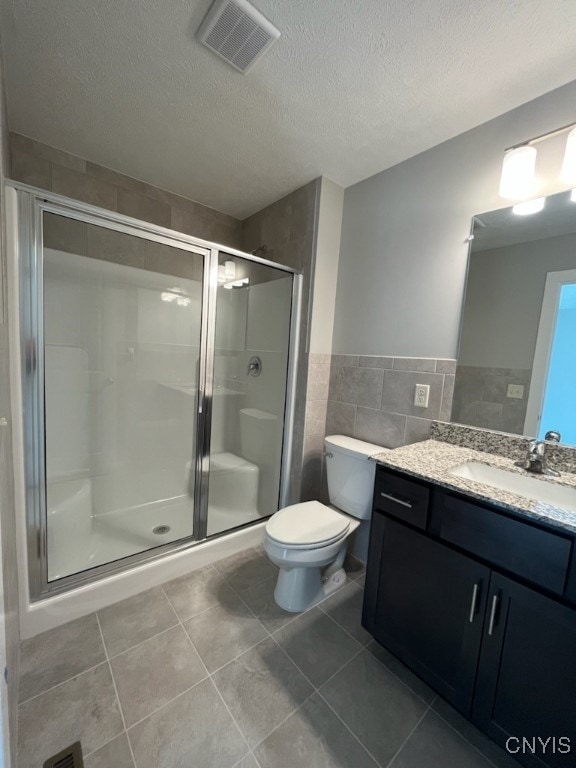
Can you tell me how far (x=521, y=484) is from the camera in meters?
1.16

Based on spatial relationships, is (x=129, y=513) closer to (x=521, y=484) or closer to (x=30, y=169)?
(x=30, y=169)

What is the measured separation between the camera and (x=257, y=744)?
38.6 inches

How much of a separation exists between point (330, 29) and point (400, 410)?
157 centimetres

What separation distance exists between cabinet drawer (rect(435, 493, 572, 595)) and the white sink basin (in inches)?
5.6

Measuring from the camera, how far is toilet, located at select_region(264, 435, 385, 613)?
141cm

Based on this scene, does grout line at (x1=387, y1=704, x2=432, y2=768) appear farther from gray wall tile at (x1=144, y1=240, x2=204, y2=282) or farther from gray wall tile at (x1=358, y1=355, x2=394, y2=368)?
gray wall tile at (x1=144, y1=240, x2=204, y2=282)

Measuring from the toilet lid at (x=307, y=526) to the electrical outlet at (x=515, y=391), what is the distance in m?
0.98

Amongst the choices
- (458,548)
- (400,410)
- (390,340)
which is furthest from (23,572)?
(390,340)

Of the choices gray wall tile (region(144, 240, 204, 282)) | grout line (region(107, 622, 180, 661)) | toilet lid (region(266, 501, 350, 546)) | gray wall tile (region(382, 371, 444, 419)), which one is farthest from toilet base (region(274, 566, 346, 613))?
gray wall tile (region(144, 240, 204, 282))

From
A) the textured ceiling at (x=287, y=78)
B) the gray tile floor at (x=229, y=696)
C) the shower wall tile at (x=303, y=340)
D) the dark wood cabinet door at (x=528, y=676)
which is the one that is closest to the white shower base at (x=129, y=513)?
the gray tile floor at (x=229, y=696)

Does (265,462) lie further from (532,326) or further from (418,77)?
(418,77)

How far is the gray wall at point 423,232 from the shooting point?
4.24ft

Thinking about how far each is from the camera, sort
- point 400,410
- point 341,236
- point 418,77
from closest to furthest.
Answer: point 418,77 < point 400,410 < point 341,236

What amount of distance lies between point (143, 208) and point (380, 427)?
6.90ft
